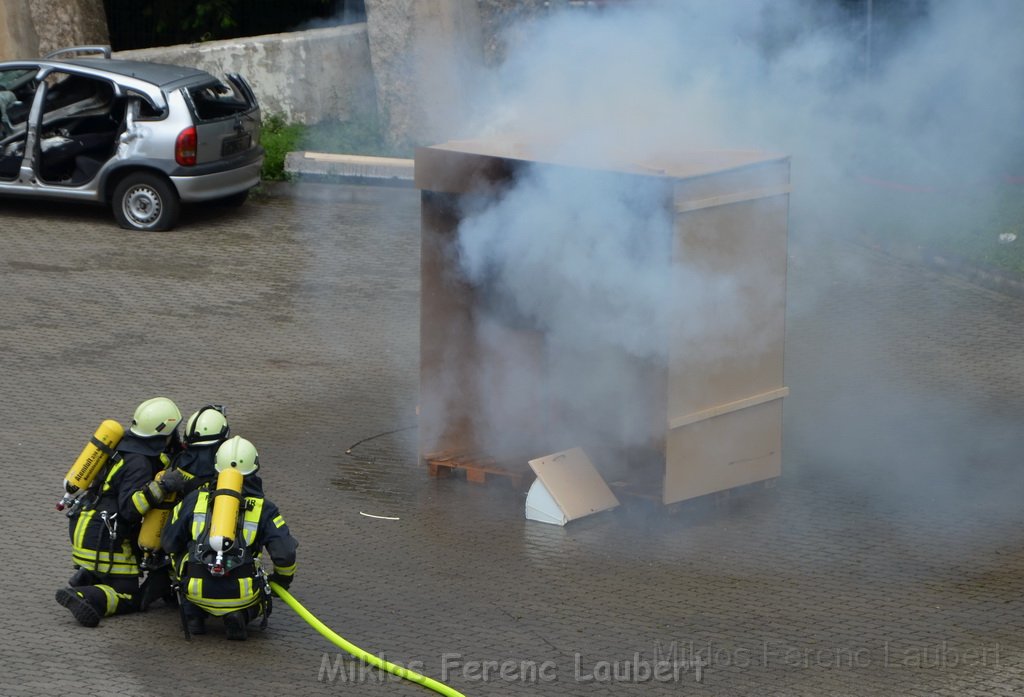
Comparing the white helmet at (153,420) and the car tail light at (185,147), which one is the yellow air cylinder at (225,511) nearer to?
the white helmet at (153,420)

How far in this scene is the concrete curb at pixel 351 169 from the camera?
14.3 m

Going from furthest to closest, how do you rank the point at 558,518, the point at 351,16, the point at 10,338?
the point at 351,16, the point at 10,338, the point at 558,518

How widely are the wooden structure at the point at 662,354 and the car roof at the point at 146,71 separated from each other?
227 inches

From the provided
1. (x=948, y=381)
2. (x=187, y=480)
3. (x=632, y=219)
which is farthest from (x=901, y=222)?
(x=187, y=480)

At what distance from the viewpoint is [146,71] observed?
41.8 feet

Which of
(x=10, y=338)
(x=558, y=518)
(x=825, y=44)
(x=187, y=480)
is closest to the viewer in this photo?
(x=187, y=480)

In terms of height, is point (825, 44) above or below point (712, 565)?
above

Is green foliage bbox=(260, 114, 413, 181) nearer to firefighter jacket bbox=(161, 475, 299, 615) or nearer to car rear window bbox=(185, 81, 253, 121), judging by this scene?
car rear window bbox=(185, 81, 253, 121)

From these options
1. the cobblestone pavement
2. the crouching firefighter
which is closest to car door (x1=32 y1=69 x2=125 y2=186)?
the cobblestone pavement

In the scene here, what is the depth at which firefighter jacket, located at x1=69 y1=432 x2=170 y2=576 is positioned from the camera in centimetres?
586

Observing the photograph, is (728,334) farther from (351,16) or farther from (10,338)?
(351,16)

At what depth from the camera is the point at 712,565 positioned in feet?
21.9

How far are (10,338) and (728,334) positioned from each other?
553 centimetres

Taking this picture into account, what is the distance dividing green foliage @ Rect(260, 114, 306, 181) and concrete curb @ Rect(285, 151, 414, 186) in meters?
0.11
